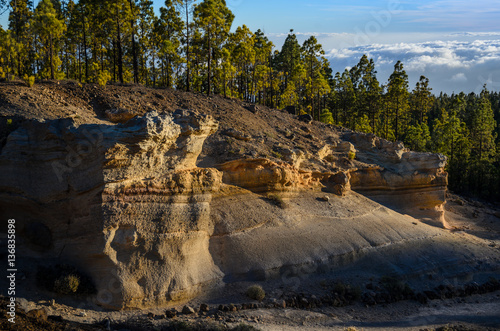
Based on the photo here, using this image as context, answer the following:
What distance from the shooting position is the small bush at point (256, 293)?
20.5 metres

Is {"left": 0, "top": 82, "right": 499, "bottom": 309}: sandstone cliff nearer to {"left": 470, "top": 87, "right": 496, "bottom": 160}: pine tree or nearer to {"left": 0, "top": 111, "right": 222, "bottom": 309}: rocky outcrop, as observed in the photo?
{"left": 0, "top": 111, "right": 222, "bottom": 309}: rocky outcrop

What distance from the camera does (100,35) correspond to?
41.8 metres

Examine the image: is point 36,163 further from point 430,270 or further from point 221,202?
point 430,270

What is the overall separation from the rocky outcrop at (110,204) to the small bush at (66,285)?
96 centimetres

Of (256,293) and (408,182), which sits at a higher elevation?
(408,182)

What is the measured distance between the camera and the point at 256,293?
67.4 feet

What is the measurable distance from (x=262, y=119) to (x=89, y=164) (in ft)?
67.7

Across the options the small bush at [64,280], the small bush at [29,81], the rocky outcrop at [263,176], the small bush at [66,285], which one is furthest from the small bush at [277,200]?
the small bush at [29,81]

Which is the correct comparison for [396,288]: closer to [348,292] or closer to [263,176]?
[348,292]

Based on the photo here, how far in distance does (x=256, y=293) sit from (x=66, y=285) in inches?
325

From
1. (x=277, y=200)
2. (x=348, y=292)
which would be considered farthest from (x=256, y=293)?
(x=277, y=200)

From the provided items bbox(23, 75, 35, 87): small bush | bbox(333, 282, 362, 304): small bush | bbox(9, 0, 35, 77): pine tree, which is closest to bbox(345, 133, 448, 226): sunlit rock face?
bbox(333, 282, 362, 304): small bush

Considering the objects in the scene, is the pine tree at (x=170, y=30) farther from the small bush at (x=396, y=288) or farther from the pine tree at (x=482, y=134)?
the pine tree at (x=482, y=134)

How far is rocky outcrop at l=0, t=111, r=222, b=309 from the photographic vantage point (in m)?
18.4
